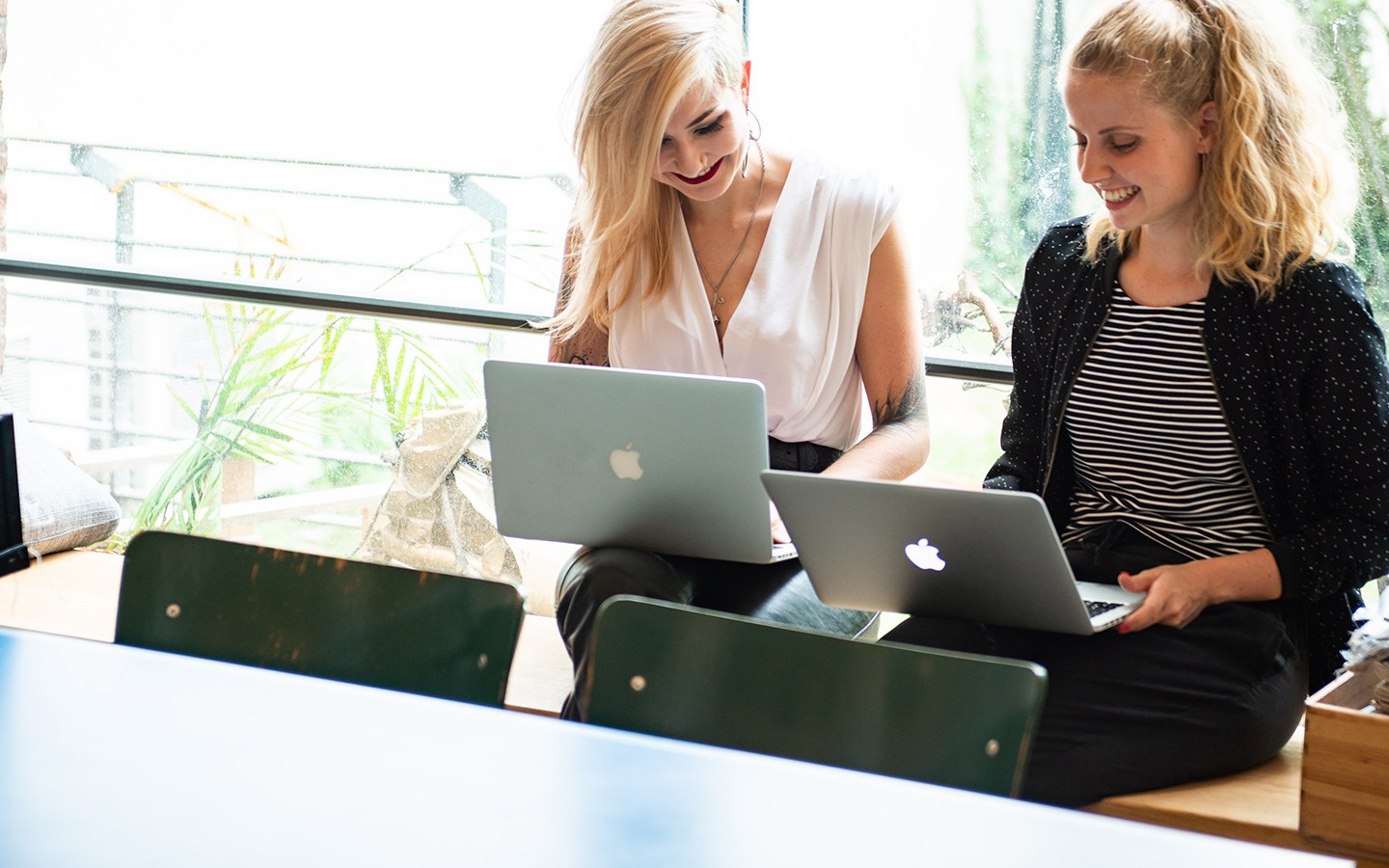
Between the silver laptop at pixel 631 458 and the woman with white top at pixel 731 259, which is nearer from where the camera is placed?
the silver laptop at pixel 631 458

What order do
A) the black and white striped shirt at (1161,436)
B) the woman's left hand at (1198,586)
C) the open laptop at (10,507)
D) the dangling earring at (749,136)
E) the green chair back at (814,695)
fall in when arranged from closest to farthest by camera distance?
the green chair back at (814,695) < the woman's left hand at (1198,586) < the black and white striped shirt at (1161,436) < the dangling earring at (749,136) < the open laptop at (10,507)

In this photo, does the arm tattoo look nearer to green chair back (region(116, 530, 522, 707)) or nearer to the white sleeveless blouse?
the white sleeveless blouse

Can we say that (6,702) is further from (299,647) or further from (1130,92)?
(1130,92)

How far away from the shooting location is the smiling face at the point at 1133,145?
1823mm

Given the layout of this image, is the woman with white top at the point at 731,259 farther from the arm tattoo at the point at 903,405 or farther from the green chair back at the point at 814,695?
the green chair back at the point at 814,695

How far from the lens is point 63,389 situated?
141 inches

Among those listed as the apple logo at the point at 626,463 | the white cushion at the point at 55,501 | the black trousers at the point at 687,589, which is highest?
the apple logo at the point at 626,463

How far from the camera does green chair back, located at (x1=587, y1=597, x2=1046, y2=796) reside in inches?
52.9

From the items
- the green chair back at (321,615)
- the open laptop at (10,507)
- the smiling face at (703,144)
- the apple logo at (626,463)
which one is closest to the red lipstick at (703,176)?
the smiling face at (703,144)

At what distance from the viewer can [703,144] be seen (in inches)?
85.7

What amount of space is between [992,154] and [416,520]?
4.86 ft

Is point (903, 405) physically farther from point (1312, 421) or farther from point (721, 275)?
point (1312, 421)

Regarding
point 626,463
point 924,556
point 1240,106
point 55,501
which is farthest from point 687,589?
point 55,501

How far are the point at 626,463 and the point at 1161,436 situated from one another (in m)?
0.72
